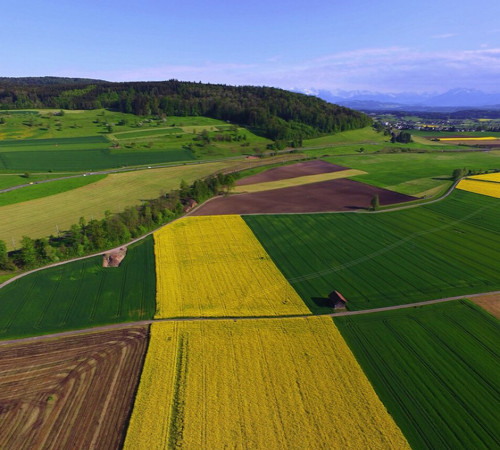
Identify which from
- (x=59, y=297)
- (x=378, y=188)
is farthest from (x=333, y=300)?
(x=378, y=188)

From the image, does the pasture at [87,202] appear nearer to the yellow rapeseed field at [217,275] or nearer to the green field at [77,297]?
the green field at [77,297]

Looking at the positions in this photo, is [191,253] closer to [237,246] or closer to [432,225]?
[237,246]

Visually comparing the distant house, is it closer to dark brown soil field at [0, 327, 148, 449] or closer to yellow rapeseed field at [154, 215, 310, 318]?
yellow rapeseed field at [154, 215, 310, 318]

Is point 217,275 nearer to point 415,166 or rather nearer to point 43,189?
point 43,189

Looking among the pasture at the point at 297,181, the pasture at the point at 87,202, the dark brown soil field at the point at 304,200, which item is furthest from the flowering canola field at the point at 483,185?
the pasture at the point at 87,202

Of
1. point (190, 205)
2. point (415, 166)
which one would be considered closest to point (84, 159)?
point (190, 205)

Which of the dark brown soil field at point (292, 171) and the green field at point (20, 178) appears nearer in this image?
the green field at point (20, 178)
